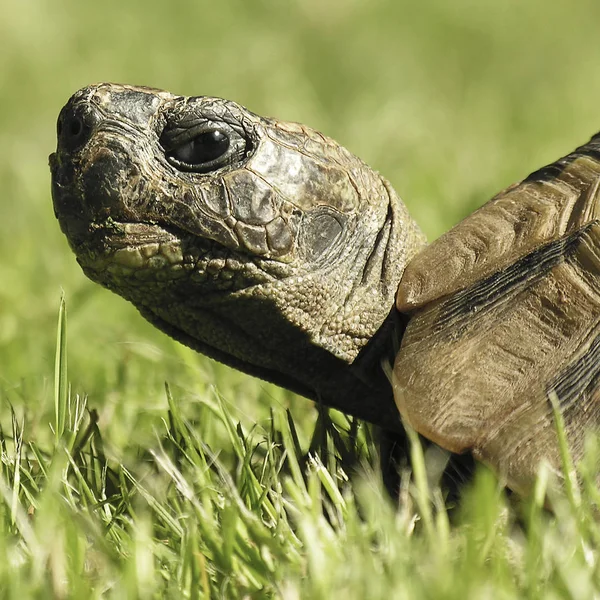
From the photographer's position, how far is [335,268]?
8.42 feet

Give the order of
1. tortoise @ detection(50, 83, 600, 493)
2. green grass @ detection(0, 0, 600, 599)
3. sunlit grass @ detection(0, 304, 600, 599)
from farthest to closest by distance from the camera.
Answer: tortoise @ detection(50, 83, 600, 493)
green grass @ detection(0, 0, 600, 599)
sunlit grass @ detection(0, 304, 600, 599)

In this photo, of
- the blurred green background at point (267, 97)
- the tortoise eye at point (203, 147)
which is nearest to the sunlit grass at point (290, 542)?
the tortoise eye at point (203, 147)

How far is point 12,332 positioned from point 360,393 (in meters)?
1.97

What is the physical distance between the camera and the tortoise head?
2.41m

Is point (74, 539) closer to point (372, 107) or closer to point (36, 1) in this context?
point (372, 107)

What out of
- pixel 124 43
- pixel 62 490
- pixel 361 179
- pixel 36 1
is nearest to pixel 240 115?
pixel 361 179

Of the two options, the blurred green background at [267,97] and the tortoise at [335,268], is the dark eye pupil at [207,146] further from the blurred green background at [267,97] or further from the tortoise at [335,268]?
the blurred green background at [267,97]

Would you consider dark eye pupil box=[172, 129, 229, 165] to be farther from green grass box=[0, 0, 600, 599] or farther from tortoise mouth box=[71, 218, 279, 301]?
green grass box=[0, 0, 600, 599]

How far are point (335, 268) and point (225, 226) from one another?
0.32 meters

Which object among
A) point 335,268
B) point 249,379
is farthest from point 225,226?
point 249,379

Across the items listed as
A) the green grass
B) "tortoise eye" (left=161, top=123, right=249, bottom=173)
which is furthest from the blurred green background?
"tortoise eye" (left=161, top=123, right=249, bottom=173)

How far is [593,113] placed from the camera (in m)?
7.75

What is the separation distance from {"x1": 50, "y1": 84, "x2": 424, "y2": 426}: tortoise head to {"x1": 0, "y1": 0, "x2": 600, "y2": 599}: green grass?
234 mm

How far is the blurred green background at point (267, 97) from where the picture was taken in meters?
3.83
